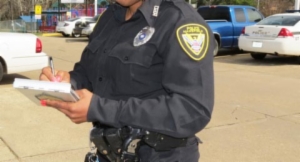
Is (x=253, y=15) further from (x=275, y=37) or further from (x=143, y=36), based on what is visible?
(x=143, y=36)

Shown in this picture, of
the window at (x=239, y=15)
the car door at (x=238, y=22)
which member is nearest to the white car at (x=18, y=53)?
the car door at (x=238, y=22)

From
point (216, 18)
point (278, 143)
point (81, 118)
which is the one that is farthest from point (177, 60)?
point (216, 18)

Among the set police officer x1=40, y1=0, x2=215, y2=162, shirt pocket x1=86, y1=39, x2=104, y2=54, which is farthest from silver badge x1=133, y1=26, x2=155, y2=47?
shirt pocket x1=86, y1=39, x2=104, y2=54

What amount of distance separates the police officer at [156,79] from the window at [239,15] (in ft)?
40.6

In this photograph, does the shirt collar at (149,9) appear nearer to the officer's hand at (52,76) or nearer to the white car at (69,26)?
the officer's hand at (52,76)

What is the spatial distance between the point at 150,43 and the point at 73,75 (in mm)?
528

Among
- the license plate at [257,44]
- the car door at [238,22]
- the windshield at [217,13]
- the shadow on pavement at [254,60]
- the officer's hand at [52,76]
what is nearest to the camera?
the officer's hand at [52,76]

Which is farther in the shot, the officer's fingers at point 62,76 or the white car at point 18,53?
the white car at point 18,53

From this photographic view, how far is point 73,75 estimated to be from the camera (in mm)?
1902

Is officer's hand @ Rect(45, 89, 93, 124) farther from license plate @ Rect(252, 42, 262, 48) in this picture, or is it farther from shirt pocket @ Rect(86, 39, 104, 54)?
license plate @ Rect(252, 42, 262, 48)

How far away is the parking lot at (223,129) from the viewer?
170 inches

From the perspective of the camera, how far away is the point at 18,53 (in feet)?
25.9

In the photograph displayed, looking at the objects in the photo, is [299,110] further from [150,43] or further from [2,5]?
[2,5]

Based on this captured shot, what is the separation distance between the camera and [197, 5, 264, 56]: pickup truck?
13031mm
